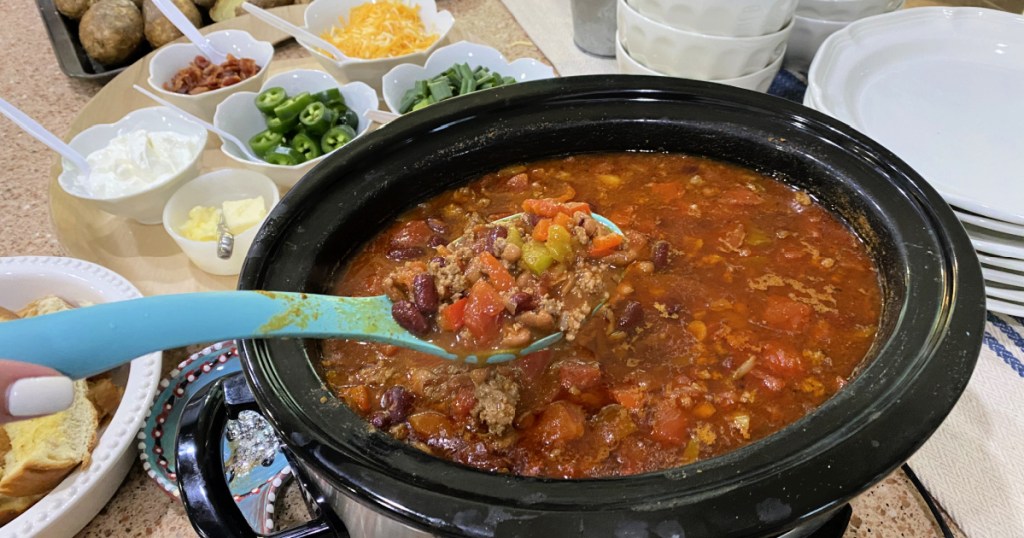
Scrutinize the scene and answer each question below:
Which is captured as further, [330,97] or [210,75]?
[210,75]

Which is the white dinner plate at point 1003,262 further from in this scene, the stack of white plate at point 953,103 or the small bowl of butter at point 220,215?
the small bowl of butter at point 220,215

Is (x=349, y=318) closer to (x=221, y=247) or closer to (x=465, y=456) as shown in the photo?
(x=465, y=456)

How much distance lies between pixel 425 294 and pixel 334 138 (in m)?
1.79

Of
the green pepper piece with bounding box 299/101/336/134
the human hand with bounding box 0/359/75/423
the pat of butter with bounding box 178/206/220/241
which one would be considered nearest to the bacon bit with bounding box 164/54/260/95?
the green pepper piece with bounding box 299/101/336/134

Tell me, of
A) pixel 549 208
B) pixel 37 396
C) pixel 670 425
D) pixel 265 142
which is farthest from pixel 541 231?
pixel 265 142

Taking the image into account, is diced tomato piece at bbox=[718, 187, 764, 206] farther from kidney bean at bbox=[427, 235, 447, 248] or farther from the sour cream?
the sour cream

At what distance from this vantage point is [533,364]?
1.47 m

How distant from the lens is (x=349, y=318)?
132 cm

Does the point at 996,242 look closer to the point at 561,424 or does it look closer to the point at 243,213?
the point at 561,424

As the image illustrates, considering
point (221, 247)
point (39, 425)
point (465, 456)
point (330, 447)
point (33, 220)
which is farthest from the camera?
point (33, 220)

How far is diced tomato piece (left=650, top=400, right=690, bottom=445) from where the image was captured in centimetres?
133

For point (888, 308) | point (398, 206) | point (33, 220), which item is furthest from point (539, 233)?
point (33, 220)

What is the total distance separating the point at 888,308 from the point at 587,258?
26.5 inches

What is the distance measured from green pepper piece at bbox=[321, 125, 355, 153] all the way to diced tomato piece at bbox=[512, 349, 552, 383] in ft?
5.93
